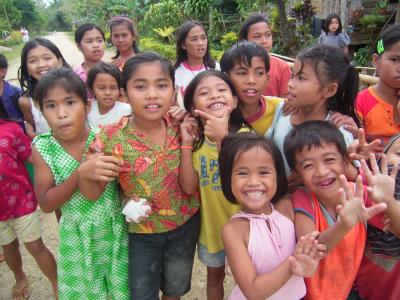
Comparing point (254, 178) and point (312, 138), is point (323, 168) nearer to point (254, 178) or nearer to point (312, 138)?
point (312, 138)

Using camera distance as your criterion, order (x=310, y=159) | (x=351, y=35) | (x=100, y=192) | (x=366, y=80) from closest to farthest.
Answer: (x=310, y=159) → (x=100, y=192) → (x=366, y=80) → (x=351, y=35)

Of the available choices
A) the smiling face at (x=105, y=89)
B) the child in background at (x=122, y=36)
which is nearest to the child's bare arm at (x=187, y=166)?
the smiling face at (x=105, y=89)

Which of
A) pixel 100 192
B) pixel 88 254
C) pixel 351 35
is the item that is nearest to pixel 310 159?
pixel 100 192

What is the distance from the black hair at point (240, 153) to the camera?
147cm

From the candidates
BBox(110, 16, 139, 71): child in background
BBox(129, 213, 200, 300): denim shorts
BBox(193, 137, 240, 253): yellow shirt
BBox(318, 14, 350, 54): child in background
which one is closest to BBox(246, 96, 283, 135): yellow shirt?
BBox(193, 137, 240, 253): yellow shirt

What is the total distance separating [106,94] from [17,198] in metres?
0.99

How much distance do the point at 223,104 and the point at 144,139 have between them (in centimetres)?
44

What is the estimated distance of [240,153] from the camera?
1450 millimetres

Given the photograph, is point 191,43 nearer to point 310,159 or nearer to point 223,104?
point 223,104

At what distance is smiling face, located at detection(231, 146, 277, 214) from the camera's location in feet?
4.70

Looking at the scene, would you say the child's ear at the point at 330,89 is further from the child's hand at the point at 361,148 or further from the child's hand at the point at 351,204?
the child's hand at the point at 351,204

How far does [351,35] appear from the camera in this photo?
8.83 metres

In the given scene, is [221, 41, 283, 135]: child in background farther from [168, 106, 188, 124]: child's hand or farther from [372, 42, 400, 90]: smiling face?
[372, 42, 400, 90]: smiling face

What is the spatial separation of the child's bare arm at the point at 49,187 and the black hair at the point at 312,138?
103 cm
